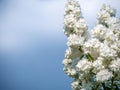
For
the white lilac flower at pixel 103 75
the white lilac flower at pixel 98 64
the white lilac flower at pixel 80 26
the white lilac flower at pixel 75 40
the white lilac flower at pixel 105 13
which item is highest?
the white lilac flower at pixel 105 13

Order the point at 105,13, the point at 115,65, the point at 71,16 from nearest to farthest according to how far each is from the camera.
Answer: the point at 115,65, the point at 71,16, the point at 105,13

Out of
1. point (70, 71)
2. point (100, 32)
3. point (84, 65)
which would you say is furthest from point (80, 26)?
point (70, 71)

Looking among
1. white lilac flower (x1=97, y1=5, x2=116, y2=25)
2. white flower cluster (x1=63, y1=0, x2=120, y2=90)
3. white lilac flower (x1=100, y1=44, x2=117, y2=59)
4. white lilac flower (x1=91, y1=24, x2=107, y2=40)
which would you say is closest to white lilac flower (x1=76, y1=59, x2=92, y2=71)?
white flower cluster (x1=63, y1=0, x2=120, y2=90)

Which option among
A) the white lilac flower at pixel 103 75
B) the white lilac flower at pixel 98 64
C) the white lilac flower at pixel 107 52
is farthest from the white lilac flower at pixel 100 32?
the white lilac flower at pixel 103 75

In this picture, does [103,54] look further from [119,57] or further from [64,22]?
[64,22]

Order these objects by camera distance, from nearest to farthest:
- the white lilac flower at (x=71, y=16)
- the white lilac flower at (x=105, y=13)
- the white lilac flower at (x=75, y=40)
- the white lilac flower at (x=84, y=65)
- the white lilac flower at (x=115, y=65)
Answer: the white lilac flower at (x=115, y=65) → the white lilac flower at (x=84, y=65) → the white lilac flower at (x=75, y=40) → the white lilac flower at (x=71, y=16) → the white lilac flower at (x=105, y=13)

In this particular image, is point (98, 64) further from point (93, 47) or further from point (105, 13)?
point (105, 13)

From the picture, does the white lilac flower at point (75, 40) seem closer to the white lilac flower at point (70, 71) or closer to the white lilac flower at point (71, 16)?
the white lilac flower at point (71, 16)

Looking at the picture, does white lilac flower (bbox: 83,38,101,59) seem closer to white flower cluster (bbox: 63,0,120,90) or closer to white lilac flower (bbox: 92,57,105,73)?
white flower cluster (bbox: 63,0,120,90)
